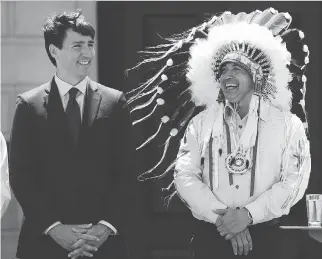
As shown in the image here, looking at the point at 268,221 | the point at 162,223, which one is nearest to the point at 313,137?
the point at 162,223

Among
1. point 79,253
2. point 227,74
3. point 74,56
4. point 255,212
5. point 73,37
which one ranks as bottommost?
point 79,253

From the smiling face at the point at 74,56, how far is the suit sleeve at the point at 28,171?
0.31 metres

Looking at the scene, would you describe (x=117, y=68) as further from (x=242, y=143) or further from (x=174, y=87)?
(x=242, y=143)

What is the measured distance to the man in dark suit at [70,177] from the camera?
5.46 meters

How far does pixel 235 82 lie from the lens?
541 centimetres

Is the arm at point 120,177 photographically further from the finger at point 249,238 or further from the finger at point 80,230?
the finger at point 249,238

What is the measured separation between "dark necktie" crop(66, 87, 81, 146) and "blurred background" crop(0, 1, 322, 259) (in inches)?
39.9

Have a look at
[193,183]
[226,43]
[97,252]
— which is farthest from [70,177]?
[226,43]

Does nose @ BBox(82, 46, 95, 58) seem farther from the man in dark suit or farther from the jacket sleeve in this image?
the jacket sleeve

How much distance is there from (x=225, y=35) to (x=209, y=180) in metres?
0.82

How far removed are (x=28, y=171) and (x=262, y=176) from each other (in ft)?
4.18

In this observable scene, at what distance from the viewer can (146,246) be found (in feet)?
21.9

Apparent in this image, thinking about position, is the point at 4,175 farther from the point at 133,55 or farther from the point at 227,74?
the point at 133,55

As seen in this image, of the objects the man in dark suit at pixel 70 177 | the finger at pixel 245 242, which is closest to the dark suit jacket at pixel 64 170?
the man in dark suit at pixel 70 177
